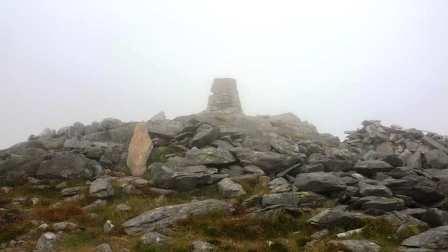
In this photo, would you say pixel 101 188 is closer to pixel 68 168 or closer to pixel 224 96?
pixel 68 168

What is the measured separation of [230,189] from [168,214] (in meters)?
4.20

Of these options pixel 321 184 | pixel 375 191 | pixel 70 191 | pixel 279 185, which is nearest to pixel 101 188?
pixel 70 191

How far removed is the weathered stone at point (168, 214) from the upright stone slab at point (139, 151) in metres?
7.95

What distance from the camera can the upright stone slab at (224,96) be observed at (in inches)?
2062

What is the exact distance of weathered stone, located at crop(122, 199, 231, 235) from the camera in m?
21.0

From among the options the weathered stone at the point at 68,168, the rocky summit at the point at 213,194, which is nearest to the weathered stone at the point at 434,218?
the rocky summit at the point at 213,194

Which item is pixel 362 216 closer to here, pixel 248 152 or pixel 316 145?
pixel 248 152

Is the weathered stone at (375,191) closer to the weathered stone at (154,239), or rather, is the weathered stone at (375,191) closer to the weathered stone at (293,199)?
the weathered stone at (293,199)

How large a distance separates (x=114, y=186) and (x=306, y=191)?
9.98m

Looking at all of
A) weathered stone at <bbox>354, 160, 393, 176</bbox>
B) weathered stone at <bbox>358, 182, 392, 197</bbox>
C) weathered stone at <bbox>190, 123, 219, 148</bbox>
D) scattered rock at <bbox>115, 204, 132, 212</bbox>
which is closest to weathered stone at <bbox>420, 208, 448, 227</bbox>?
weathered stone at <bbox>358, 182, 392, 197</bbox>

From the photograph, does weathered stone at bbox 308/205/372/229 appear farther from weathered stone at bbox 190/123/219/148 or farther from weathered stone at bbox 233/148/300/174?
weathered stone at bbox 190/123/219/148

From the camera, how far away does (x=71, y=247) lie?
63.8 ft

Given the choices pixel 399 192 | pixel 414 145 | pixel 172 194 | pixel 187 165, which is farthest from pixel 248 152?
pixel 414 145

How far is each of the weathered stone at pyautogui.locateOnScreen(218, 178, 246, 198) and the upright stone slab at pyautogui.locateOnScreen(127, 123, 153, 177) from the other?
6.34 metres
